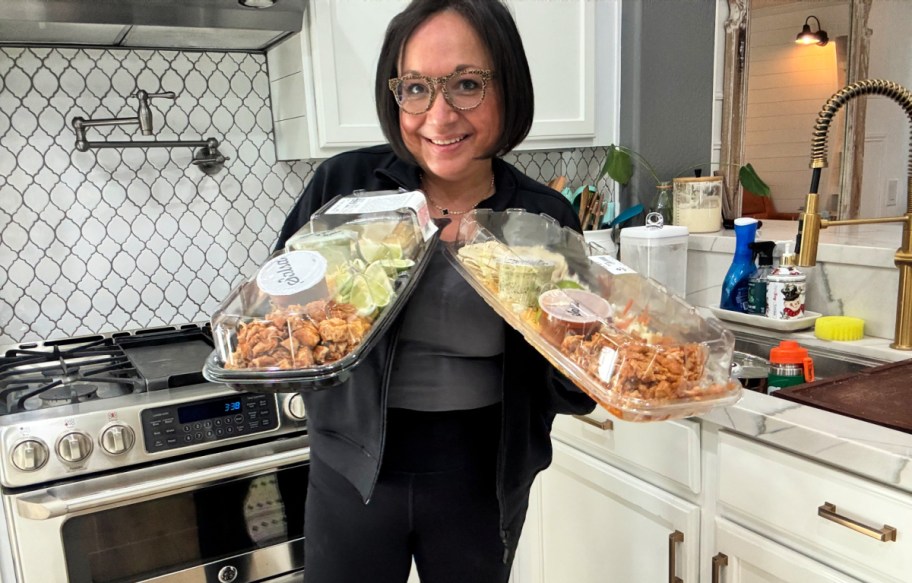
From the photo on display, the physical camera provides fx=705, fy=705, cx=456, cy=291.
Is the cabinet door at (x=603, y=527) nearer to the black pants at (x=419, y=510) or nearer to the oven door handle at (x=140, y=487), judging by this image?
the black pants at (x=419, y=510)

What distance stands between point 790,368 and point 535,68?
1.08 m

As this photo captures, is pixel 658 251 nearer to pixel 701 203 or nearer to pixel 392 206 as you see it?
pixel 701 203

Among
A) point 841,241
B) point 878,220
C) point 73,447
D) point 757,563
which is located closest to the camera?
point 757,563

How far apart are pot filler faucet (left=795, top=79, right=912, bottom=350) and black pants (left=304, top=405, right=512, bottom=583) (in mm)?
791

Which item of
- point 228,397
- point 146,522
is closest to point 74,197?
point 228,397

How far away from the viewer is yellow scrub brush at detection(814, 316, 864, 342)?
5.04ft

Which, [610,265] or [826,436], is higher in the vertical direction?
[610,265]

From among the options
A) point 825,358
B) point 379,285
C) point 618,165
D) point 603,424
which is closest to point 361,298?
point 379,285

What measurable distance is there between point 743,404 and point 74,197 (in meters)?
1.63

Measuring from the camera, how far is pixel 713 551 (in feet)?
4.27

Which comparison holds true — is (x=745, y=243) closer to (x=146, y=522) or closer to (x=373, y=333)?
(x=373, y=333)

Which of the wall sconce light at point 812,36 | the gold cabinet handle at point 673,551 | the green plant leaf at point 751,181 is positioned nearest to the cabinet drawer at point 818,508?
the gold cabinet handle at point 673,551

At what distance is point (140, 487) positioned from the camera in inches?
55.1

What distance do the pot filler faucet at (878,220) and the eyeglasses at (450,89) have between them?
0.78m
